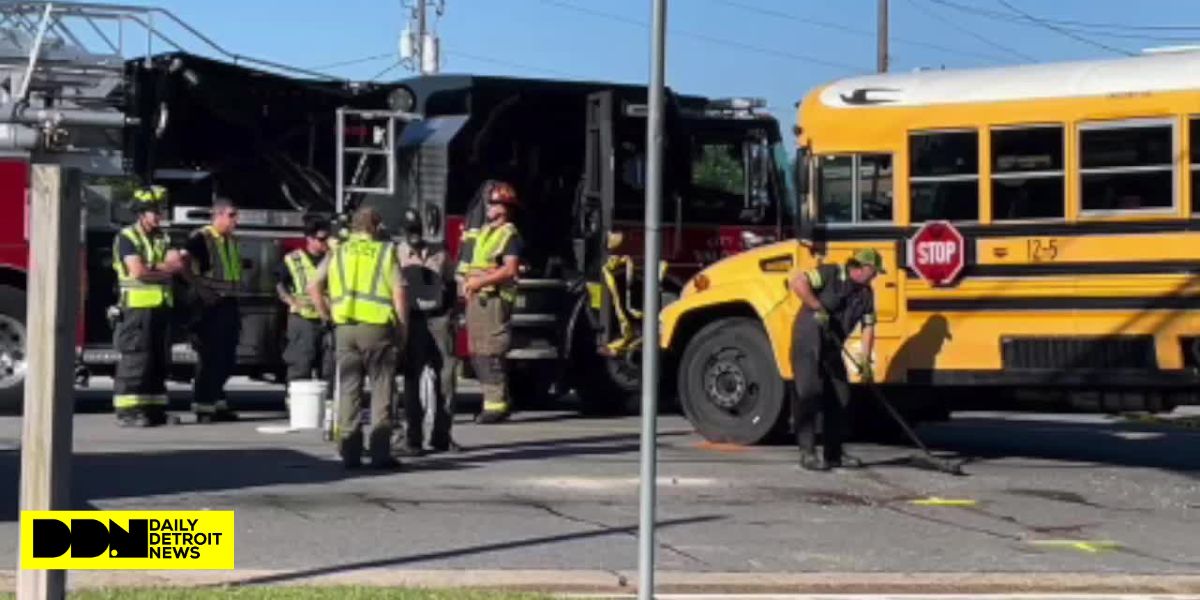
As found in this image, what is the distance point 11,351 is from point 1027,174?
8893mm

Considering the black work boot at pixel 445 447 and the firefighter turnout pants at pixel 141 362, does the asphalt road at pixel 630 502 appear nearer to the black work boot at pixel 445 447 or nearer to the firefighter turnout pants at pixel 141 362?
the black work boot at pixel 445 447

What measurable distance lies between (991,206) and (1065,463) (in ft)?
8.05

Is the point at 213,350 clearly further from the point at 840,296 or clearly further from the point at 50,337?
the point at 50,337

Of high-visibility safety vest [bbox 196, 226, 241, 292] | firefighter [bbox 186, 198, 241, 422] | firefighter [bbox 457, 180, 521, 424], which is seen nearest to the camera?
firefighter [bbox 457, 180, 521, 424]

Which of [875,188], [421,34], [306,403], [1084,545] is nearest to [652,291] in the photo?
[1084,545]

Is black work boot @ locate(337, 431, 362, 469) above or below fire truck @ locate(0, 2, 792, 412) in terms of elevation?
below

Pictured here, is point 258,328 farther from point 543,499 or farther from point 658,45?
point 658,45

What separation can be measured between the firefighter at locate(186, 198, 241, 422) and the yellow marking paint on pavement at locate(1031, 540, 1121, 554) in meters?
7.99

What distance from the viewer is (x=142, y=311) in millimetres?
15664

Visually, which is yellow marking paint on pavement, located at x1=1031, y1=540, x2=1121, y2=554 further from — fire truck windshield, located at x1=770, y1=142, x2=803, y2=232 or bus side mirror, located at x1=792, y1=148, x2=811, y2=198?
fire truck windshield, located at x1=770, y1=142, x2=803, y2=232

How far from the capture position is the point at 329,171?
738 inches

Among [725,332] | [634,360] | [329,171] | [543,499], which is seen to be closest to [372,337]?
[543,499]

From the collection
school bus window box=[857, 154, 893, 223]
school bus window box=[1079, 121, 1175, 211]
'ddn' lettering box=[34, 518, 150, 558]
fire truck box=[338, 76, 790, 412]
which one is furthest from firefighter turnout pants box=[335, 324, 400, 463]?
'ddn' lettering box=[34, 518, 150, 558]

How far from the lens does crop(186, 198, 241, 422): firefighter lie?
16.2 metres
